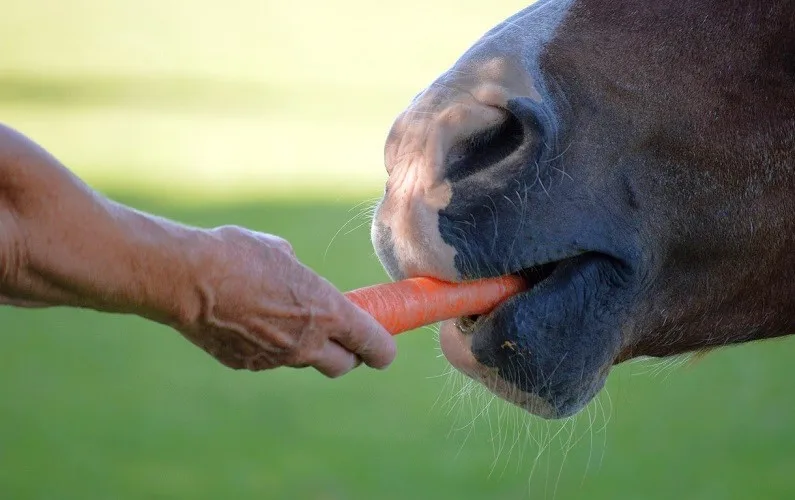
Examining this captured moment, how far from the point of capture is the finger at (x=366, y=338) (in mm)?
2023

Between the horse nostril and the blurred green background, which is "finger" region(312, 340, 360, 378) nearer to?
the horse nostril

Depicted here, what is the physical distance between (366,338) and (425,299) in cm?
23

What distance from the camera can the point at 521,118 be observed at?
2.19 meters

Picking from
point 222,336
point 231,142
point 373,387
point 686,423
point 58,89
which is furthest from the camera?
point 58,89

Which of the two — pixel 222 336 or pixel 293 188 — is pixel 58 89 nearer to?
pixel 293 188

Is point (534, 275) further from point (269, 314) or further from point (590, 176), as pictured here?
point (269, 314)

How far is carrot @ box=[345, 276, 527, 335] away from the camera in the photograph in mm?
2221

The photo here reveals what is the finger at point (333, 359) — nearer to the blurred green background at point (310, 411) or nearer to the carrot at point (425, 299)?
the carrot at point (425, 299)

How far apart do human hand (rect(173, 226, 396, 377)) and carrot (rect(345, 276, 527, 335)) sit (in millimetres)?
143

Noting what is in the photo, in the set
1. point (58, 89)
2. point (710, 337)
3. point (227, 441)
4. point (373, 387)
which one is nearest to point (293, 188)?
point (373, 387)

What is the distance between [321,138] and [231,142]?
1.08m

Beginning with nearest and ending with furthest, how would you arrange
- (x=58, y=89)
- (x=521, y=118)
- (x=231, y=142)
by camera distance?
1. (x=521, y=118)
2. (x=231, y=142)
3. (x=58, y=89)

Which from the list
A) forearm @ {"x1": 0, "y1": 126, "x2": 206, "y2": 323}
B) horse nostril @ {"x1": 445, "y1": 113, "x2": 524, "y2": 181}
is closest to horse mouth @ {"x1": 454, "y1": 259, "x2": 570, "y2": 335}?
horse nostril @ {"x1": 445, "y1": 113, "x2": 524, "y2": 181}

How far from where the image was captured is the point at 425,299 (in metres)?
2.23
